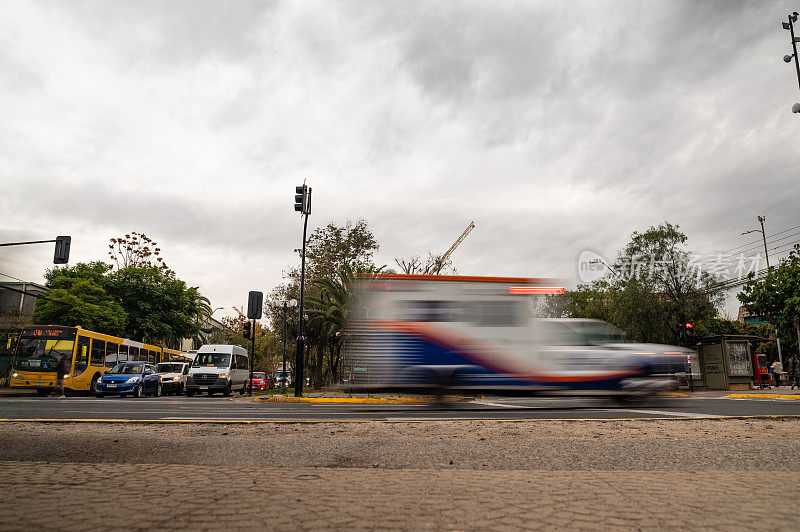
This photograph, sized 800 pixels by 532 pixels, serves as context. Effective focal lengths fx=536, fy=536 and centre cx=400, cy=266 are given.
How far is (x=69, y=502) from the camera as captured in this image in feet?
9.89

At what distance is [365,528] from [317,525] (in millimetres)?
241

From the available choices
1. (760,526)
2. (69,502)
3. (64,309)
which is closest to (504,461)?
(760,526)

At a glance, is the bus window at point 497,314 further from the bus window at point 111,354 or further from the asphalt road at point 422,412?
the bus window at point 111,354

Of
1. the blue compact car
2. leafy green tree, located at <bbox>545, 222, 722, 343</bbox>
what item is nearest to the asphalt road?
the blue compact car

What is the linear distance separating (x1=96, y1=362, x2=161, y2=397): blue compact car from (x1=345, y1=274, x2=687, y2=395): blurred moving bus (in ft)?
47.5

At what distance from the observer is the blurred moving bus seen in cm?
1195

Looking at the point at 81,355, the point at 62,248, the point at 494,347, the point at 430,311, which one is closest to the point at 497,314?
the point at 494,347

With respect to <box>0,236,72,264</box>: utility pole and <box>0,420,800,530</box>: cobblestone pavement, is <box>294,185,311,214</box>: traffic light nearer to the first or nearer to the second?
<box>0,236,72,264</box>: utility pole

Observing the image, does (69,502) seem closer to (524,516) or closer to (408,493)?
(408,493)

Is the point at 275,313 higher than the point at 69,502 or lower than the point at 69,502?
higher

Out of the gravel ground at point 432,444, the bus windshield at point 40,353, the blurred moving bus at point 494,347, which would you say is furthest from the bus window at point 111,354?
the gravel ground at point 432,444

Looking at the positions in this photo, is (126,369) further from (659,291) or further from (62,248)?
(659,291)

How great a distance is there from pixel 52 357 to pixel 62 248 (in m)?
4.91

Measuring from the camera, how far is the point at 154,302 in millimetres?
46094
